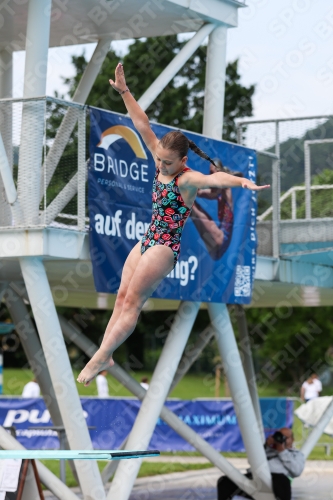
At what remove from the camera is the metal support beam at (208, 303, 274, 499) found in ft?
50.5

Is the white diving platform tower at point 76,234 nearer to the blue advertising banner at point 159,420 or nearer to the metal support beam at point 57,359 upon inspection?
the metal support beam at point 57,359

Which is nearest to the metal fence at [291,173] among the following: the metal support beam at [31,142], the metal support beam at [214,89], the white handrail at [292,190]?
the white handrail at [292,190]

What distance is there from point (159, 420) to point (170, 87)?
77.7 ft

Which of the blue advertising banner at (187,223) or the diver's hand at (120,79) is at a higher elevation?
the diver's hand at (120,79)

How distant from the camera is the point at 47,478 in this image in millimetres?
12859

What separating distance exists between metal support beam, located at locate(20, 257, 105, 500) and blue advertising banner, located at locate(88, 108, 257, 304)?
0.70 metres

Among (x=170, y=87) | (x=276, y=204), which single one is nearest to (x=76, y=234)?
(x=276, y=204)

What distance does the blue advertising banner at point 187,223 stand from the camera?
40.2 ft

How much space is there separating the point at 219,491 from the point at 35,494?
160 inches

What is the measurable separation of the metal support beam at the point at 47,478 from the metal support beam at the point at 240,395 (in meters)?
3.56

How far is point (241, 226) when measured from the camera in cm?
1476

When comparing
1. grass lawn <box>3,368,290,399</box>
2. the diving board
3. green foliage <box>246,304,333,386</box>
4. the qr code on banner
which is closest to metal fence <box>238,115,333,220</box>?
the qr code on banner

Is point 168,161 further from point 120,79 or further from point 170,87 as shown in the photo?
point 170,87

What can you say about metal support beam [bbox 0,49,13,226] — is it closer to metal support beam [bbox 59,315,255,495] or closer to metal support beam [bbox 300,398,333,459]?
metal support beam [bbox 59,315,255,495]
